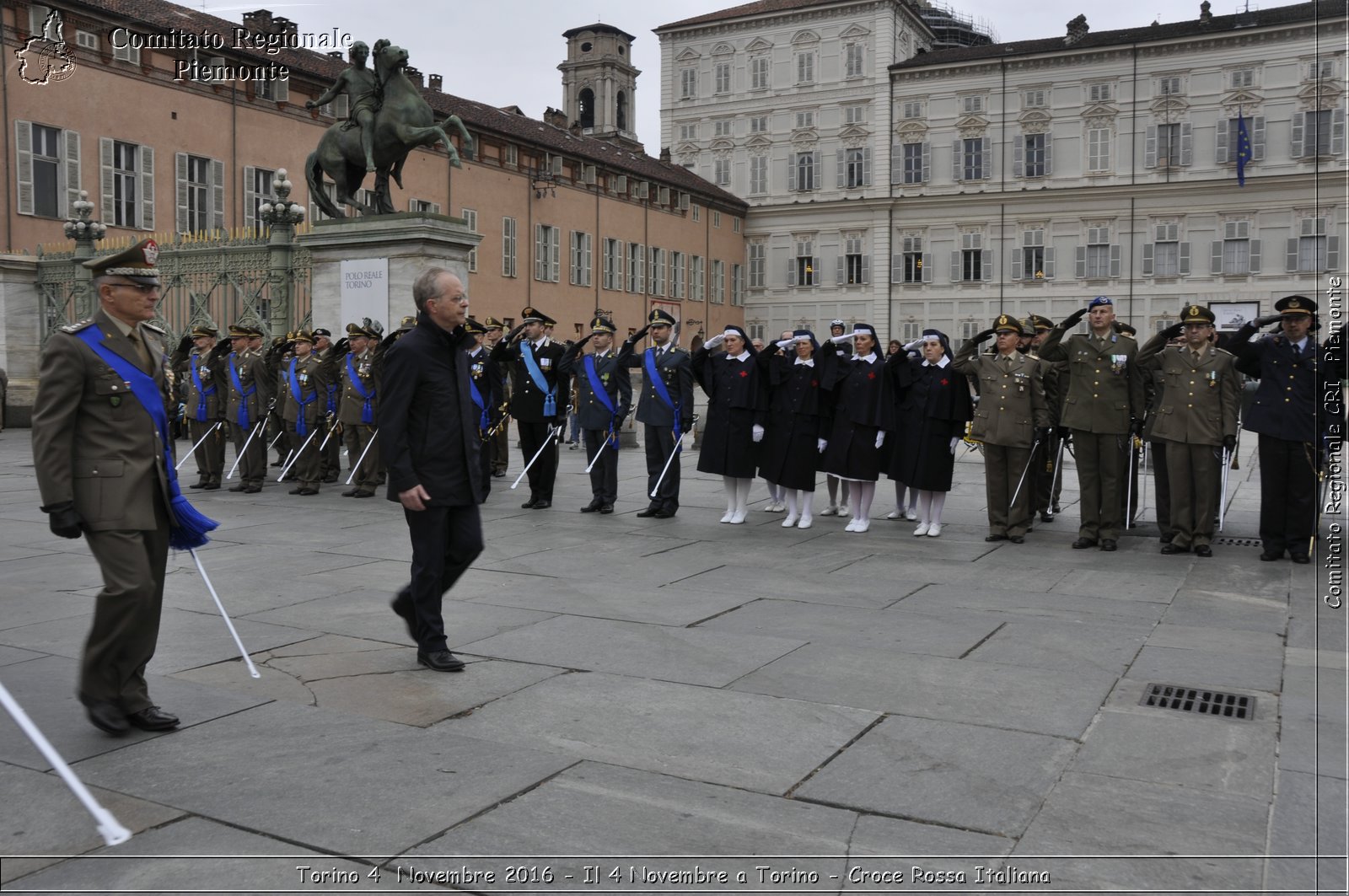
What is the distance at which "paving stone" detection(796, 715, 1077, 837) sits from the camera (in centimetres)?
400

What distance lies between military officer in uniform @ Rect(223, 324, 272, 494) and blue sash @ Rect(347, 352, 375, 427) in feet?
4.01

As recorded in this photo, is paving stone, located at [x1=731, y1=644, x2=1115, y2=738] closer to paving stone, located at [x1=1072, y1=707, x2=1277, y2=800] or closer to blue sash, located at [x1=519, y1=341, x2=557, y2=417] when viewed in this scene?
paving stone, located at [x1=1072, y1=707, x2=1277, y2=800]

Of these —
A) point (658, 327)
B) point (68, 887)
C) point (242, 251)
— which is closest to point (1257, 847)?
point (68, 887)

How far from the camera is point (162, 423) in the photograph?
4.97 m

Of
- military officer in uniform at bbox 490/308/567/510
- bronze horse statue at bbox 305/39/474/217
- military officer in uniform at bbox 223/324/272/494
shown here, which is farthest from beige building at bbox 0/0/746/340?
military officer in uniform at bbox 490/308/567/510

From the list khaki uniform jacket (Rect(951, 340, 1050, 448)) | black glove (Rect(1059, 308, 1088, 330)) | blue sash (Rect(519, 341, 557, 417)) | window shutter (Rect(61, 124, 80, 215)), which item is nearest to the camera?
black glove (Rect(1059, 308, 1088, 330))

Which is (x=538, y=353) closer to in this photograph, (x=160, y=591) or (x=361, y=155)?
(x=361, y=155)

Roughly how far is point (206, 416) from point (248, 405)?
0.52 m

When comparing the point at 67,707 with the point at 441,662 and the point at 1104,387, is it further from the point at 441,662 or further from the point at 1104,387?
the point at 1104,387

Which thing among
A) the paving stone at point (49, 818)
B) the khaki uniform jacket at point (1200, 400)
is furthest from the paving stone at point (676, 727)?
the khaki uniform jacket at point (1200, 400)

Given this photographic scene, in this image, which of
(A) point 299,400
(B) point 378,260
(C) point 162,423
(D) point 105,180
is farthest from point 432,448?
(D) point 105,180

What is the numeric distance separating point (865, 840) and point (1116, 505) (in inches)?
278

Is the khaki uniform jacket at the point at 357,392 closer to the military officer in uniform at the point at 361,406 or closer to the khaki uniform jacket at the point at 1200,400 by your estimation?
the military officer in uniform at the point at 361,406

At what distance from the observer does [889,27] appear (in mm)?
53844
